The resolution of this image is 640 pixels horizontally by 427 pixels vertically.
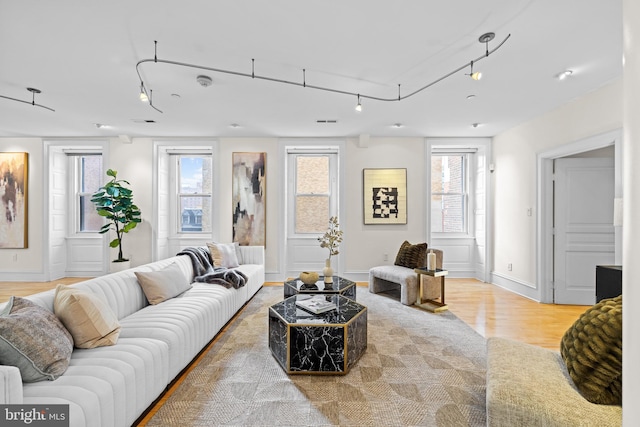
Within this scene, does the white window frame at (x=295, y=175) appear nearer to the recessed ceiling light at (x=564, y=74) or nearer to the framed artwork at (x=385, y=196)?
the framed artwork at (x=385, y=196)

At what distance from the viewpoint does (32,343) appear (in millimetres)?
1484

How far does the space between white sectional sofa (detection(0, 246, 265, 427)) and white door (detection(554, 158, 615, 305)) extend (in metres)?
4.55

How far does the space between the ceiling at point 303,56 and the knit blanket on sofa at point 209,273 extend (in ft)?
6.54

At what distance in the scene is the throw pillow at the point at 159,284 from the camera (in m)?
2.82

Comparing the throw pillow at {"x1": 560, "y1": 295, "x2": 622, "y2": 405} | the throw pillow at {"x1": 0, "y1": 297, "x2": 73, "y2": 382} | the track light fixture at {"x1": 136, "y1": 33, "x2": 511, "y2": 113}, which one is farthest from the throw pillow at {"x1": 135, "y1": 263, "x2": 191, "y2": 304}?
the throw pillow at {"x1": 560, "y1": 295, "x2": 622, "y2": 405}

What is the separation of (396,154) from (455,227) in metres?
2.01

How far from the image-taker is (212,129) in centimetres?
524

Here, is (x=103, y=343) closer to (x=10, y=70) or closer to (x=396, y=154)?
(x=10, y=70)

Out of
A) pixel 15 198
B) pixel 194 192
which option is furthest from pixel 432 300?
pixel 15 198

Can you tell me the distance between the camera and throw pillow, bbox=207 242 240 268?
4613mm

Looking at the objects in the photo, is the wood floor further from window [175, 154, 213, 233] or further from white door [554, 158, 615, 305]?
window [175, 154, 213, 233]

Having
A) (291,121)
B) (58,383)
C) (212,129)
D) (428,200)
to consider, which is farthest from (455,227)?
(58,383)

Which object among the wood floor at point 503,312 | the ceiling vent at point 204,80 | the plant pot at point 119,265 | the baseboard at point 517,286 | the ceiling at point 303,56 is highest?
the ceiling at point 303,56

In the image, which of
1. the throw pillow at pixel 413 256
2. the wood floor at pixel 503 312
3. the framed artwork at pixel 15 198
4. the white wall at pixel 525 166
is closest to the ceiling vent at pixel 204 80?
the throw pillow at pixel 413 256
